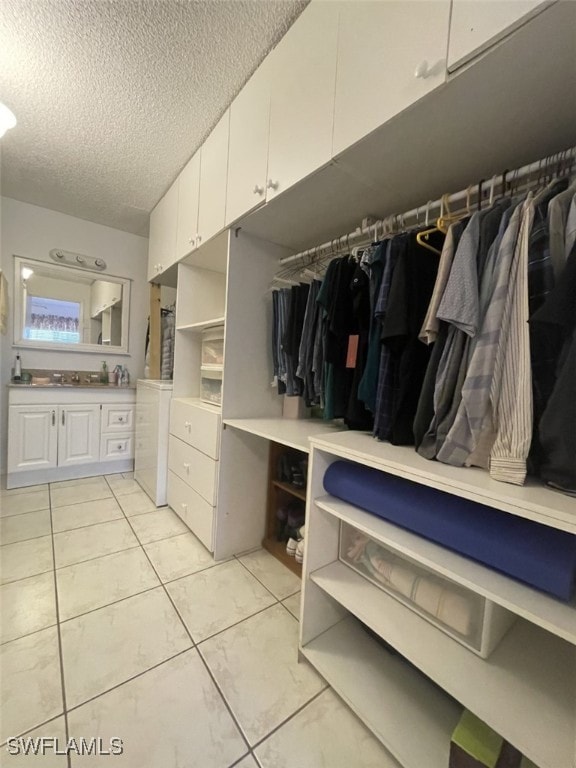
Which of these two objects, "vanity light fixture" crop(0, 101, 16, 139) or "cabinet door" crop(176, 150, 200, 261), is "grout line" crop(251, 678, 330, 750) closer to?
"cabinet door" crop(176, 150, 200, 261)

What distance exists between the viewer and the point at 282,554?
1691 mm

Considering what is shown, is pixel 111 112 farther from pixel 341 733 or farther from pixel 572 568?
pixel 341 733

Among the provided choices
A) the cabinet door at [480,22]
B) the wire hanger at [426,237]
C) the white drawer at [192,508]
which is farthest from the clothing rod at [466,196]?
the white drawer at [192,508]

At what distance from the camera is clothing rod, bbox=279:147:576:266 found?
762 millimetres

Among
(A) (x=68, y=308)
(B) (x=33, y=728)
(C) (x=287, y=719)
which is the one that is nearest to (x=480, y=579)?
(C) (x=287, y=719)

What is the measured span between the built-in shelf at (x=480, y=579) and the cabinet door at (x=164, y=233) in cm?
213

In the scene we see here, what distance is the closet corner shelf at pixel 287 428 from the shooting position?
123 centimetres

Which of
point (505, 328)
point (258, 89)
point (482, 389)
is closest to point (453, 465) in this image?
point (482, 389)

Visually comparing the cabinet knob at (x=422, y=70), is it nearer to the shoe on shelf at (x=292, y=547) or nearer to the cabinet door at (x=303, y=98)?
the cabinet door at (x=303, y=98)

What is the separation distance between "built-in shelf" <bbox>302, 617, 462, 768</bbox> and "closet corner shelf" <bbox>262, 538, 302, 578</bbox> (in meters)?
0.44

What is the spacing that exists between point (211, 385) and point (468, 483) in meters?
1.61

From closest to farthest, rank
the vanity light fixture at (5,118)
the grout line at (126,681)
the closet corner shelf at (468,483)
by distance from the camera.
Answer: the closet corner shelf at (468,483) < the grout line at (126,681) < the vanity light fixture at (5,118)

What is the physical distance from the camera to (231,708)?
0.93 metres

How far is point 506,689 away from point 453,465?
52cm
